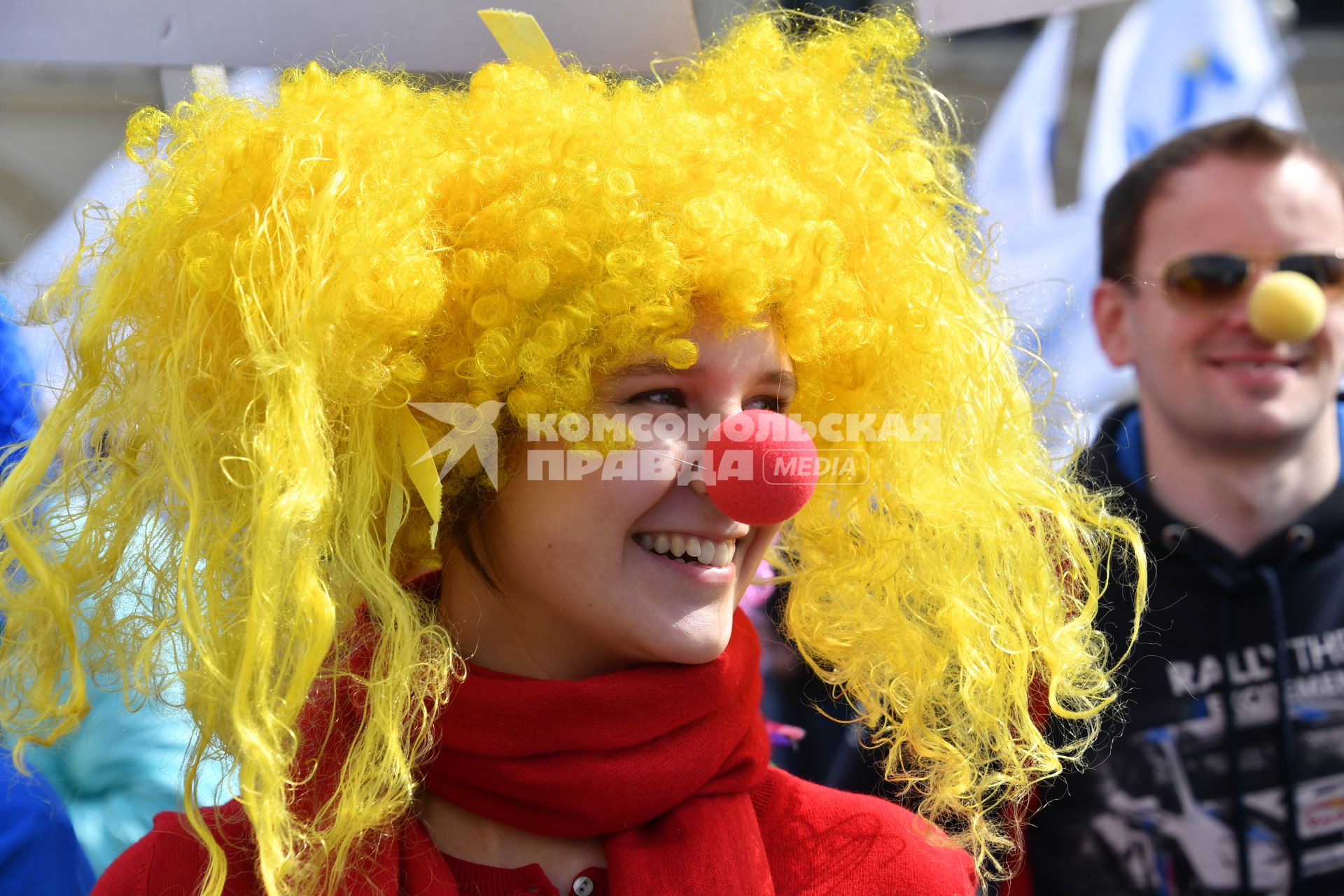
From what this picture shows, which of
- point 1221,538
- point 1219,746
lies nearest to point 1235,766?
point 1219,746

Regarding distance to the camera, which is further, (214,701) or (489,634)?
(489,634)

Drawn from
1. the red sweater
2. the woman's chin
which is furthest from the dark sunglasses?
the woman's chin

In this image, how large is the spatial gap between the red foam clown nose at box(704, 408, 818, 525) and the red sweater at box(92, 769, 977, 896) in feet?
1.52

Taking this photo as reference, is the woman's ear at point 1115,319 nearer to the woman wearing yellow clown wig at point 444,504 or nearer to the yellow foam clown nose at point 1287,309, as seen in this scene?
the yellow foam clown nose at point 1287,309

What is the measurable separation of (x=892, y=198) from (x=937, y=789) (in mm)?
838

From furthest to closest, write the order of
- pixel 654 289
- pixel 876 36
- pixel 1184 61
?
pixel 1184 61
pixel 876 36
pixel 654 289

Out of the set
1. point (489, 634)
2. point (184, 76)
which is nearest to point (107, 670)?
point (489, 634)

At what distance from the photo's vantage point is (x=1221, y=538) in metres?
2.47

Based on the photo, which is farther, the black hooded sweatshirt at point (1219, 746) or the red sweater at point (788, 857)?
the black hooded sweatshirt at point (1219, 746)

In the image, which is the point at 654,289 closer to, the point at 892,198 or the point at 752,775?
the point at 892,198

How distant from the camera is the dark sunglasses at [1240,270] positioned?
2.48m

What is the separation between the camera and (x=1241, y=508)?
2.47 metres

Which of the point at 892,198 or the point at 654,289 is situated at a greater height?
the point at 892,198

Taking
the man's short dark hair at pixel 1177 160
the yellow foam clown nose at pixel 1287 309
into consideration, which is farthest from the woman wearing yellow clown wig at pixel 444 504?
the man's short dark hair at pixel 1177 160
